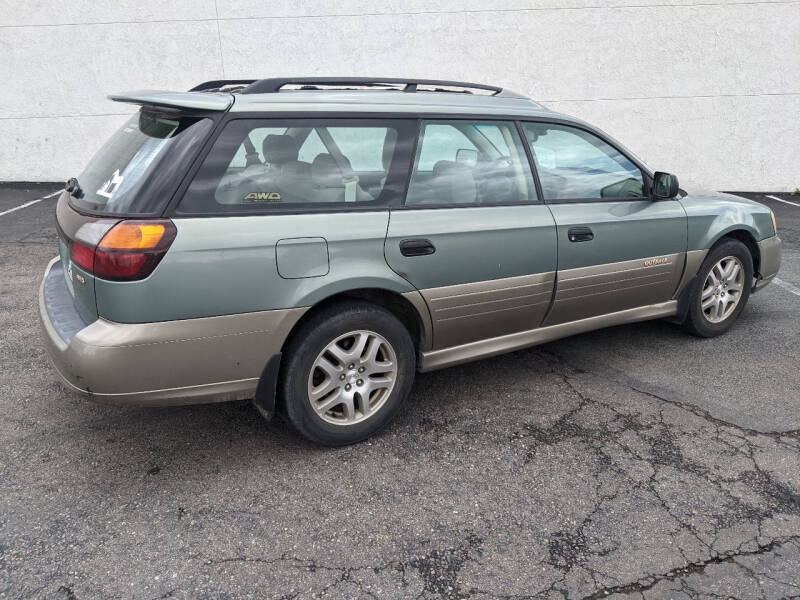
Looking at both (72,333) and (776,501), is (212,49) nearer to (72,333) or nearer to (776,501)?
(72,333)

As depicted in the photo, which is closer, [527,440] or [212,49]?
[527,440]

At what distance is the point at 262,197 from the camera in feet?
10.3

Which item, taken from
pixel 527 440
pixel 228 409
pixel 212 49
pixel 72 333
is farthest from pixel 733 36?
pixel 72 333

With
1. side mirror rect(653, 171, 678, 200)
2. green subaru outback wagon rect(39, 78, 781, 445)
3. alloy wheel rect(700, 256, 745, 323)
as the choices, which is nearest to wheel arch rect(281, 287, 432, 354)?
green subaru outback wagon rect(39, 78, 781, 445)

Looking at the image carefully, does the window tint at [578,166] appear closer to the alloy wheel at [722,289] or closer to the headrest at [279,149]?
the alloy wheel at [722,289]

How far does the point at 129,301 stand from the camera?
283 centimetres

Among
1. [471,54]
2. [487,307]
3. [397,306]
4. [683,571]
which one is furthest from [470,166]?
[471,54]

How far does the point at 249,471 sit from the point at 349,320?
848mm

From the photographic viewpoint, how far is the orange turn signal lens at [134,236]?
9.29ft

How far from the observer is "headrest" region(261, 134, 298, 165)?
3.19 m

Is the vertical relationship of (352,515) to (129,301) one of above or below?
below

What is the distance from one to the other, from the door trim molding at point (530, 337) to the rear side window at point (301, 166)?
2.94 feet

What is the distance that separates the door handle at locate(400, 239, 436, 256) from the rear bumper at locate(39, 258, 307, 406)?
604mm

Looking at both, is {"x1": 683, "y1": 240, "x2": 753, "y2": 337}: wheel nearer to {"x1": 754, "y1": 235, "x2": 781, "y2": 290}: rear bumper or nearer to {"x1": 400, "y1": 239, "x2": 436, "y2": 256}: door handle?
{"x1": 754, "y1": 235, "x2": 781, "y2": 290}: rear bumper
